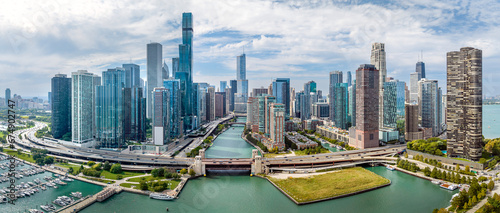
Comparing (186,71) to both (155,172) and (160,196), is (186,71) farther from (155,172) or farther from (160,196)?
(160,196)

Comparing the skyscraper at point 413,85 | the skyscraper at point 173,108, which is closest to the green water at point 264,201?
the skyscraper at point 173,108

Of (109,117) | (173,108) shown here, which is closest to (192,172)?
(173,108)

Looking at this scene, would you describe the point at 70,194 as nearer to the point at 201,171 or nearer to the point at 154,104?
the point at 201,171

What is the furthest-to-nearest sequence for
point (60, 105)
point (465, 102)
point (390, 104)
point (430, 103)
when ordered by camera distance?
point (430, 103), point (390, 104), point (60, 105), point (465, 102)

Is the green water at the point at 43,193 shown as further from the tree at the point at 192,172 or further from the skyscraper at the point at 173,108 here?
the skyscraper at the point at 173,108

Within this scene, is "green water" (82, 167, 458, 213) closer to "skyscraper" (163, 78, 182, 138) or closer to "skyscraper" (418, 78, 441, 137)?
"skyscraper" (163, 78, 182, 138)

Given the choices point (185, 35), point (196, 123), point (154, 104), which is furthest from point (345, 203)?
point (185, 35)

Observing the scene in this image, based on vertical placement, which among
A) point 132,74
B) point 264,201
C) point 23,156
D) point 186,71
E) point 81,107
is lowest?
point 264,201
